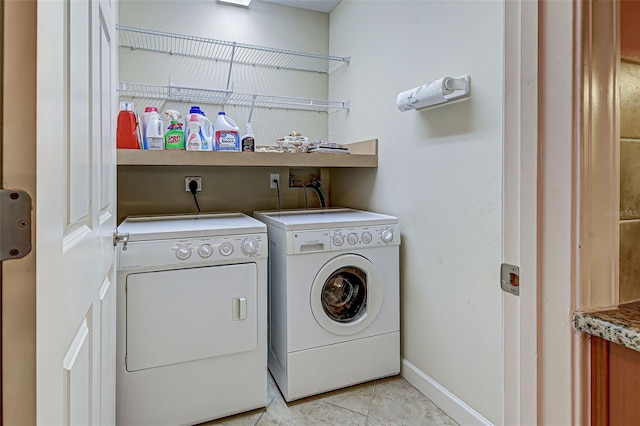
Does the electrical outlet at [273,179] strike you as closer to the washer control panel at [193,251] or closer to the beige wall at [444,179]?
the beige wall at [444,179]

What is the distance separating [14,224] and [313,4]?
2.91 metres

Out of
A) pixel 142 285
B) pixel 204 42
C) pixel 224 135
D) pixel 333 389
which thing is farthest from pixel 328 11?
pixel 333 389

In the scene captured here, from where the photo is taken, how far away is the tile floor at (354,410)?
177cm

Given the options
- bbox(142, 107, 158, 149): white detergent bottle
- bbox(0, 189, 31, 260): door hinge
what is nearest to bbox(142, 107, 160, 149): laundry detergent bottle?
bbox(142, 107, 158, 149): white detergent bottle

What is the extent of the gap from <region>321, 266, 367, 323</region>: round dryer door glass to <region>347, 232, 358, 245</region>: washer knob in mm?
147

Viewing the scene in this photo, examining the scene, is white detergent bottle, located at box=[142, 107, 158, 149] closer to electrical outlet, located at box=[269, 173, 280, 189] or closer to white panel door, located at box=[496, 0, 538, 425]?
electrical outlet, located at box=[269, 173, 280, 189]

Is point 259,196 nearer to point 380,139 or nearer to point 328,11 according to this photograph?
point 380,139

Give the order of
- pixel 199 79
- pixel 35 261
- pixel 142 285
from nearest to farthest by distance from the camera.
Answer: pixel 35 261 → pixel 142 285 → pixel 199 79

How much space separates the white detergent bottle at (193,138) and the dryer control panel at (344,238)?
0.77 metres

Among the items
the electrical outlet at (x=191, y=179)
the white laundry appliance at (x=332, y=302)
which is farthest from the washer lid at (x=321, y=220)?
the electrical outlet at (x=191, y=179)

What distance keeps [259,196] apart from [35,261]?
7.58 ft

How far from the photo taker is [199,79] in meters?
2.59

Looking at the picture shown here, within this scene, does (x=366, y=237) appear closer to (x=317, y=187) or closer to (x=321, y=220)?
(x=321, y=220)

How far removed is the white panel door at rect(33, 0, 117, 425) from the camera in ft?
1.56
